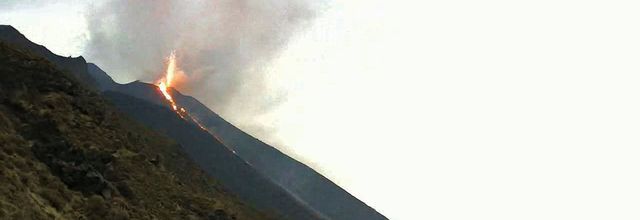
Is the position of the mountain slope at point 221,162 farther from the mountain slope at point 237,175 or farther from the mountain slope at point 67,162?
the mountain slope at point 67,162

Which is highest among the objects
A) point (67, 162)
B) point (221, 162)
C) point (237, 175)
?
point (221, 162)

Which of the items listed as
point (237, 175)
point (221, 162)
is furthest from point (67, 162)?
point (221, 162)

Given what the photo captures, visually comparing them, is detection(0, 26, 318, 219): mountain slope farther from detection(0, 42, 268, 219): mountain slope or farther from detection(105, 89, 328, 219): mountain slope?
detection(0, 42, 268, 219): mountain slope

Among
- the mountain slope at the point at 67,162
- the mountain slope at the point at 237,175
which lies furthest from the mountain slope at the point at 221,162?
the mountain slope at the point at 67,162

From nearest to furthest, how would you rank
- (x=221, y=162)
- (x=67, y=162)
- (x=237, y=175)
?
(x=67, y=162) → (x=237, y=175) → (x=221, y=162)

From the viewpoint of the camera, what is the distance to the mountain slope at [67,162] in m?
27.5

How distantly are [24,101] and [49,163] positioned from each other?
24.4ft

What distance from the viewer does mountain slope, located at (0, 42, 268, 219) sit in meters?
27.5

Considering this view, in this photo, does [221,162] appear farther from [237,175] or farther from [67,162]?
[67,162]

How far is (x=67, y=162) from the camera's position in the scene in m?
34.1

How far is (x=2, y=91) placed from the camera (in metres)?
37.3

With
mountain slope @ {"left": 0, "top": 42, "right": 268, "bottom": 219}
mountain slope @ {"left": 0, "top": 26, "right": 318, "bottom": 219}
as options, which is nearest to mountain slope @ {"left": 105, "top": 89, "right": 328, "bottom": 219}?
mountain slope @ {"left": 0, "top": 26, "right": 318, "bottom": 219}

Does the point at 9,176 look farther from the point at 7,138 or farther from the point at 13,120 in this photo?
the point at 13,120

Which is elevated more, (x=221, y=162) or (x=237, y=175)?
(x=221, y=162)
